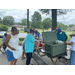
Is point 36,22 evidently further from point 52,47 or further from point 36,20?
point 52,47

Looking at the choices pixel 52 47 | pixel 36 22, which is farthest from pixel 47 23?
pixel 52 47

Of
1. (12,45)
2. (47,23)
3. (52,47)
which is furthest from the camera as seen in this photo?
(47,23)

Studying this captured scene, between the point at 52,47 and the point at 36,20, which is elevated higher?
the point at 36,20

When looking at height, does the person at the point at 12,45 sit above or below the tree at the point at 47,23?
below

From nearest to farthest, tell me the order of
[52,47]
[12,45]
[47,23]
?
[52,47] → [12,45] → [47,23]

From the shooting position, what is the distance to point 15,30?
1.69m

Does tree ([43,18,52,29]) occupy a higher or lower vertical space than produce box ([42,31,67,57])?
higher

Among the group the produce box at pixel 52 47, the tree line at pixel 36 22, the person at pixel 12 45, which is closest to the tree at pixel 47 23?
the tree line at pixel 36 22

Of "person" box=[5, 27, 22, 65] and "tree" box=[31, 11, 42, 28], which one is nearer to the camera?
"person" box=[5, 27, 22, 65]

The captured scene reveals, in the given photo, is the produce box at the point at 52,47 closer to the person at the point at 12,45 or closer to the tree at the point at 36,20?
the person at the point at 12,45

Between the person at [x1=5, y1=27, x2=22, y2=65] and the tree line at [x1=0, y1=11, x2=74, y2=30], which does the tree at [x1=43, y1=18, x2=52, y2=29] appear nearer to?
the tree line at [x1=0, y1=11, x2=74, y2=30]

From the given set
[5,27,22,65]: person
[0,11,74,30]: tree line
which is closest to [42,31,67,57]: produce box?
[5,27,22,65]: person

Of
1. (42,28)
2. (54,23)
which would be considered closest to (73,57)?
(54,23)
